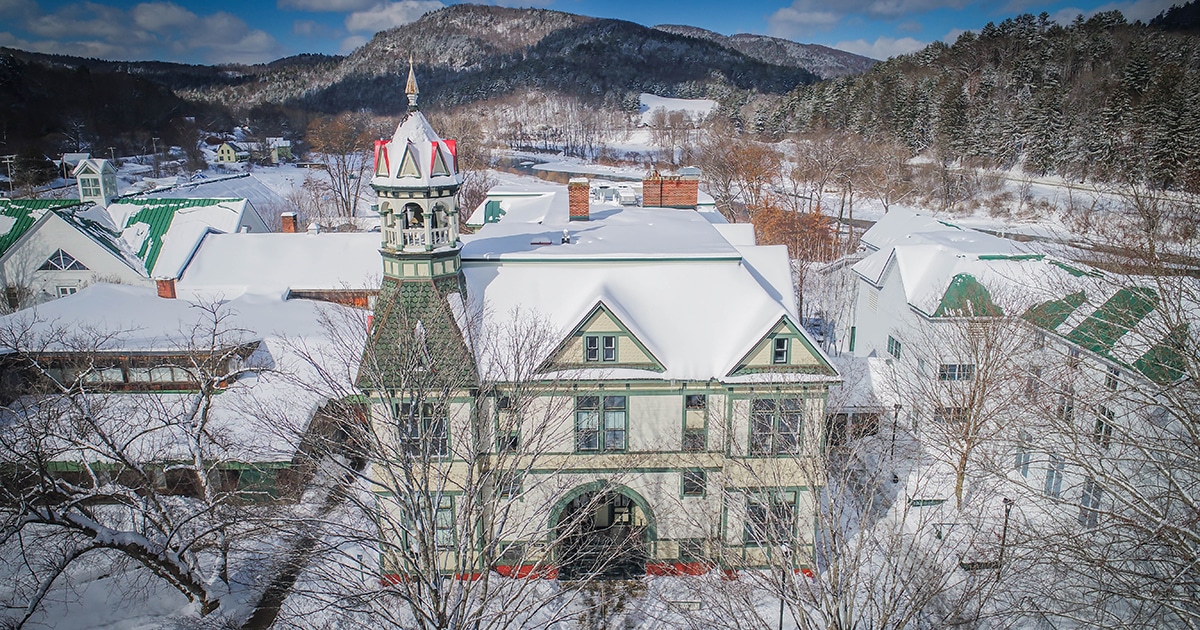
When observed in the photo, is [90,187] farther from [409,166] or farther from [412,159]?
[412,159]

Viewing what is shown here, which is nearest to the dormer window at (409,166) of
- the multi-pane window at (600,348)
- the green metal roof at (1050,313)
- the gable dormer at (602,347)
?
the gable dormer at (602,347)

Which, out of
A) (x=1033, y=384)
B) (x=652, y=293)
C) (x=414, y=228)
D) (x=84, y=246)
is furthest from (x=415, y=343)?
(x=84, y=246)

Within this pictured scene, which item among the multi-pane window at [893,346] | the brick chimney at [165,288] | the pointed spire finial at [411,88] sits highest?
the pointed spire finial at [411,88]

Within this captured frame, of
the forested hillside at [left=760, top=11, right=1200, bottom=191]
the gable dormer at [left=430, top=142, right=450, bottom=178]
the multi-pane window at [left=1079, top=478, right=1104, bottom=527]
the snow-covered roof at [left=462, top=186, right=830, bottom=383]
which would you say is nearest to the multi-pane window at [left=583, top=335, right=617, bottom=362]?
the snow-covered roof at [left=462, top=186, right=830, bottom=383]

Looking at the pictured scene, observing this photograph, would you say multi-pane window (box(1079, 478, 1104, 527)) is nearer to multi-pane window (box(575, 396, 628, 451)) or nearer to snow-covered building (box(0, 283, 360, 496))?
multi-pane window (box(575, 396, 628, 451))

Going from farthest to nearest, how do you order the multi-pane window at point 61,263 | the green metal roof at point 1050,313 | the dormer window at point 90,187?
1. the dormer window at point 90,187
2. the multi-pane window at point 61,263
3. the green metal roof at point 1050,313

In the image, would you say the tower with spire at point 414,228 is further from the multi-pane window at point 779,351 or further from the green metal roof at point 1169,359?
the green metal roof at point 1169,359

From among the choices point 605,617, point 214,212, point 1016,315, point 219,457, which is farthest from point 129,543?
point 214,212
